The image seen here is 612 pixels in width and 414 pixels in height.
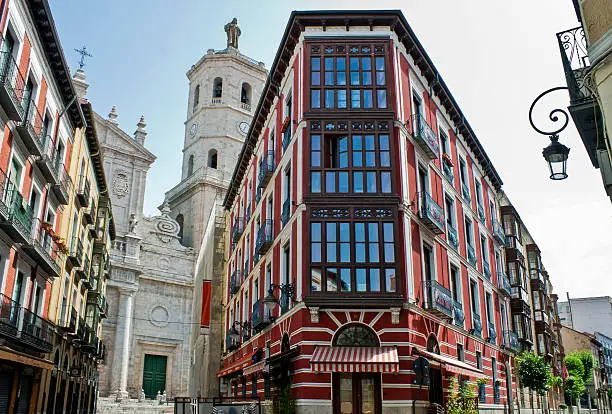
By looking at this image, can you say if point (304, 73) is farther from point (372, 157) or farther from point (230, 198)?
point (230, 198)

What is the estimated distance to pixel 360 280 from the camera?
1605 cm

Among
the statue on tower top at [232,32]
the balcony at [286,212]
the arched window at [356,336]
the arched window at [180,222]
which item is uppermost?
the statue on tower top at [232,32]

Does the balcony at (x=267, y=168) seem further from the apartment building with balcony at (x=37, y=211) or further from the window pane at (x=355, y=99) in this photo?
the apartment building with balcony at (x=37, y=211)

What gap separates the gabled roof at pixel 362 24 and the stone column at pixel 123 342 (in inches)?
726

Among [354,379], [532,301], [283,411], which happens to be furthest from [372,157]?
[532,301]

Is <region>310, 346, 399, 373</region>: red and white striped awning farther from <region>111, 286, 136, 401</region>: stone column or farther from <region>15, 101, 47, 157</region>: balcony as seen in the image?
<region>111, 286, 136, 401</region>: stone column

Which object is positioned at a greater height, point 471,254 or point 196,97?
point 196,97

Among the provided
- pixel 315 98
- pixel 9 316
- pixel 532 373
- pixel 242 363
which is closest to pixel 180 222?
pixel 242 363

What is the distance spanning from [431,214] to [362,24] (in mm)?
6755

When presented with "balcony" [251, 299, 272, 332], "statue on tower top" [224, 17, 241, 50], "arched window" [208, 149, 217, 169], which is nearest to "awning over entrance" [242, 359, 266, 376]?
"balcony" [251, 299, 272, 332]

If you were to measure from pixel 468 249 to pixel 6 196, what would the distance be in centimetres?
1719

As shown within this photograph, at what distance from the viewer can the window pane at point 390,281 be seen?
16031 mm

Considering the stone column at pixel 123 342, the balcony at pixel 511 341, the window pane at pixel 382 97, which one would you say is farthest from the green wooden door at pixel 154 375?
the window pane at pixel 382 97

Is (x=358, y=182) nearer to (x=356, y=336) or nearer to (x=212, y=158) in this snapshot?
A: (x=356, y=336)
